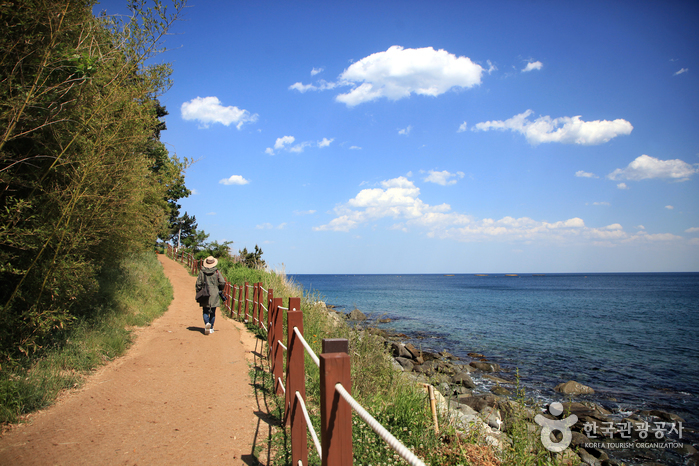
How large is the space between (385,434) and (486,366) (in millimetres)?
14256

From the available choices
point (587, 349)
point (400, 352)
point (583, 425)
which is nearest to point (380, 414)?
point (583, 425)

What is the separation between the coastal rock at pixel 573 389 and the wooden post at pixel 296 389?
10864 millimetres

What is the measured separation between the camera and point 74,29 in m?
5.12

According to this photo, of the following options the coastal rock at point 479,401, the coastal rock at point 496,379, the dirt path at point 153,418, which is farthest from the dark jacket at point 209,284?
the coastal rock at point 496,379

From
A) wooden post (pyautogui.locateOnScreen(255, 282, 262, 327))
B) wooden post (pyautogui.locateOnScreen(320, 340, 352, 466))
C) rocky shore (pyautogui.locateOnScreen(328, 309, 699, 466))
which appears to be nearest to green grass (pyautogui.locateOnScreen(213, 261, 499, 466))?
rocky shore (pyautogui.locateOnScreen(328, 309, 699, 466))

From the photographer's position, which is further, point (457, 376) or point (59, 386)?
point (457, 376)

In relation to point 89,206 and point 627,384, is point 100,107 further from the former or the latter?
point 627,384

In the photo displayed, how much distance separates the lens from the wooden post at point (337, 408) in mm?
1799

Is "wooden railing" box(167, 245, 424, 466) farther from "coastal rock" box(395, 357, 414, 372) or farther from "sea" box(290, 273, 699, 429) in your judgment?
"coastal rock" box(395, 357, 414, 372)

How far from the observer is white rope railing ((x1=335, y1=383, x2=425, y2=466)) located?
1123mm

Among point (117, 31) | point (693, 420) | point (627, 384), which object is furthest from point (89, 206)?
point (627, 384)

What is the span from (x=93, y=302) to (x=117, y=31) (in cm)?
608

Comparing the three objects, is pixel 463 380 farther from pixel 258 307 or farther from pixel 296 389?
pixel 296 389

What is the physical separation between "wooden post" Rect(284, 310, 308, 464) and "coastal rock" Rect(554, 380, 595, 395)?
35.6 ft
